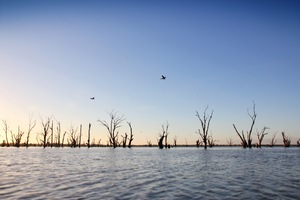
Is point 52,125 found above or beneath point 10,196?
above

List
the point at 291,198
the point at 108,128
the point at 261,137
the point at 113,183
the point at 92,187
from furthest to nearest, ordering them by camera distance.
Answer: the point at 108,128 → the point at 261,137 → the point at 113,183 → the point at 92,187 → the point at 291,198

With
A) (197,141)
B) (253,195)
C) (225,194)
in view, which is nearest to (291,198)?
(253,195)

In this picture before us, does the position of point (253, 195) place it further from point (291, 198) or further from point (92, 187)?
point (92, 187)

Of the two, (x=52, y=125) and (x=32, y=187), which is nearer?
(x=32, y=187)

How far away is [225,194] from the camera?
7.46m

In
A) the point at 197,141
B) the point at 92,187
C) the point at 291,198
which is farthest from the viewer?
the point at 197,141

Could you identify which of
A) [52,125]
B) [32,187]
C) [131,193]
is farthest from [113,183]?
[52,125]

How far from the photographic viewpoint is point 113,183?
941 cm

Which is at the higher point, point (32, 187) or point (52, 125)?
point (52, 125)

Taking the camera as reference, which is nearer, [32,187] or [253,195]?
[253,195]

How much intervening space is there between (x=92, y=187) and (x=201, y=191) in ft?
11.5

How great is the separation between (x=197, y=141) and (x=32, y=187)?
242 ft

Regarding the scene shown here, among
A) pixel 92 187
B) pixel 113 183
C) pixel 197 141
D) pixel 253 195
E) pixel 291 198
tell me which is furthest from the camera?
pixel 197 141

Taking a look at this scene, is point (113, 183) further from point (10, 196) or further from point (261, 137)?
point (261, 137)
